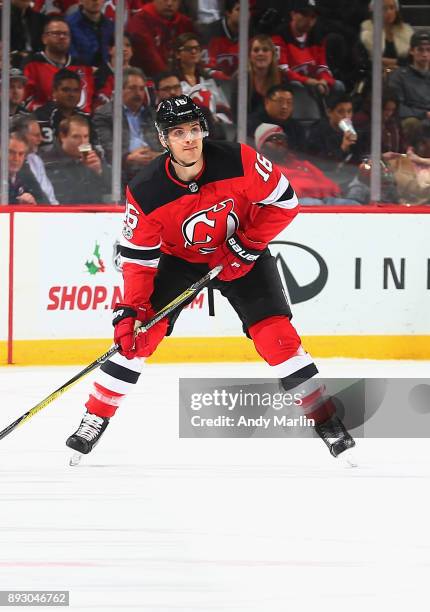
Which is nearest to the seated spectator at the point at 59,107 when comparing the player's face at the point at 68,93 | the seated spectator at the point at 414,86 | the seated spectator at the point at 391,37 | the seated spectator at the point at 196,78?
the player's face at the point at 68,93

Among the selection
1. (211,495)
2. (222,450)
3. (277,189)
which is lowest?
(222,450)

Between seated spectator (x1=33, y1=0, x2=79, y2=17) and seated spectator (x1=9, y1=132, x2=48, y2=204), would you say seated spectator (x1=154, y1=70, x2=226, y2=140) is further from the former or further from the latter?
seated spectator (x1=9, y1=132, x2=48, y2=204)

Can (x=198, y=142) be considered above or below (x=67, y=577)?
above

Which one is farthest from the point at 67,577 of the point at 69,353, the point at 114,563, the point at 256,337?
the point at 69,353

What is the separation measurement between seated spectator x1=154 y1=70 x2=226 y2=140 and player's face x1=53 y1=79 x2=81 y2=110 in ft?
1.53

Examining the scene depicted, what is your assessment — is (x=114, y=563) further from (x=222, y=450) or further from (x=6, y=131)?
(x=6, y=131)

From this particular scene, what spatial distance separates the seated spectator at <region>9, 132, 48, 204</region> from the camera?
6.88 meters

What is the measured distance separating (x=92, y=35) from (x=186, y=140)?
362 centimetres

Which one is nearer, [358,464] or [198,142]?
[198,142]

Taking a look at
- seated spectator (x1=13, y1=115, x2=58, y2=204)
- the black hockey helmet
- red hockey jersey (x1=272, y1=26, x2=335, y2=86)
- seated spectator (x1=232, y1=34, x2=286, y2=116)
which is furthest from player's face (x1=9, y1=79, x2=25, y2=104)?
the black hockey helmet

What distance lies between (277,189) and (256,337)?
482 mm

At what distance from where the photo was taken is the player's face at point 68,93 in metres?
7.14

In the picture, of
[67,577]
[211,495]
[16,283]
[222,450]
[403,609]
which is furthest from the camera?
[16,283]

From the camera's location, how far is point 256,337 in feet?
13.0
